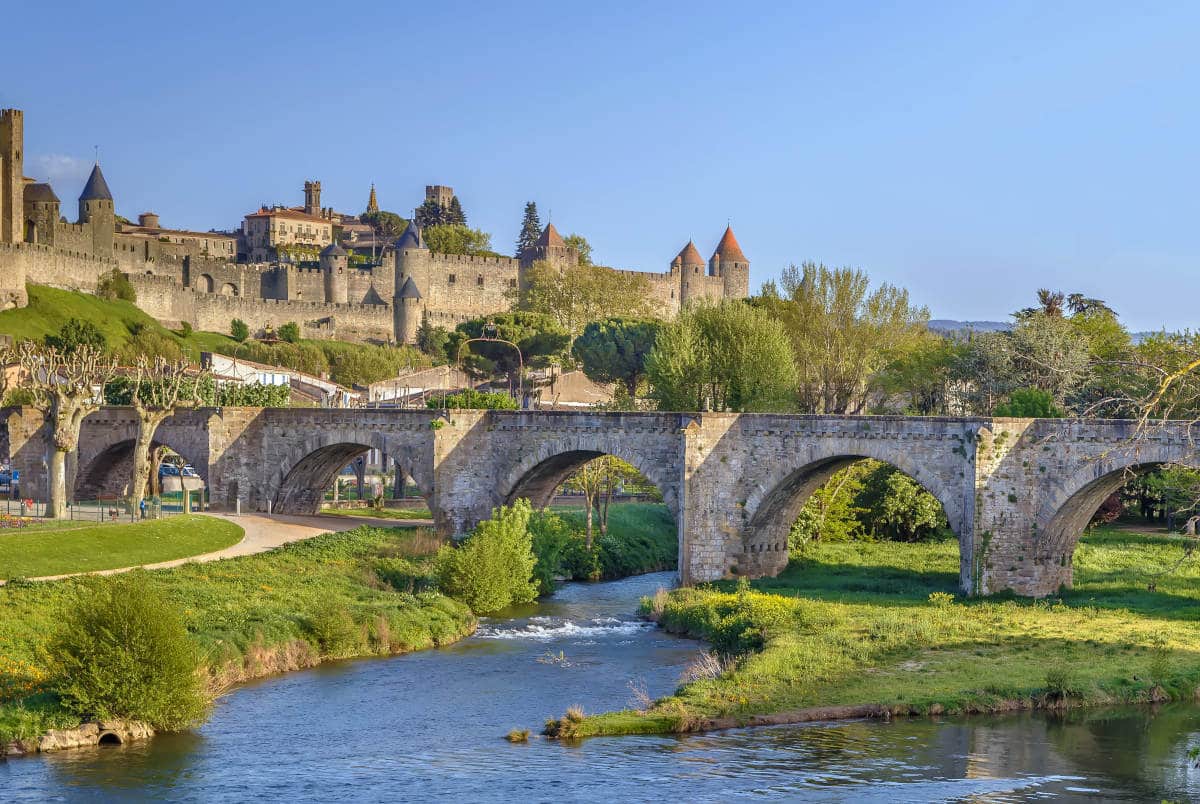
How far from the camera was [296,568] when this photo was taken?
4616 cm

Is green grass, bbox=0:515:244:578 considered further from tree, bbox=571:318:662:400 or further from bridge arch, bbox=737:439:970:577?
tree, bbox=571:318:662:400

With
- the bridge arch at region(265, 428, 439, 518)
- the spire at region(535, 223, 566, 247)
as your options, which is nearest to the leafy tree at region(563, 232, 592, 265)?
the spire at region(535, 223, 566, 247)

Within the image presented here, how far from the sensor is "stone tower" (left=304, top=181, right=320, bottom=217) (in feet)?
644

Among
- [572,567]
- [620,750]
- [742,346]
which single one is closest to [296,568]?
[572,567]

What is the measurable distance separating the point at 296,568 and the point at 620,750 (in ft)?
67.0

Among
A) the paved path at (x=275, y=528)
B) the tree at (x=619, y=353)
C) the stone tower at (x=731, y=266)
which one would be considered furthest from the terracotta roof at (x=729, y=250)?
the paved path at (x=275, y=528)

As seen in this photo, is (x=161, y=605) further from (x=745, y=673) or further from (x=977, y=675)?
(x=977, y=675)

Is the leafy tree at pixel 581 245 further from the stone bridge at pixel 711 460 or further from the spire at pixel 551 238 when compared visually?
the stone bridge at pixel 711 460

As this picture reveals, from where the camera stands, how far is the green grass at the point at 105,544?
41.8m

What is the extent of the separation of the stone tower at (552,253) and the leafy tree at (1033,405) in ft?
316

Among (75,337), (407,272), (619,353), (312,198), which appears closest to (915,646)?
(619,353)

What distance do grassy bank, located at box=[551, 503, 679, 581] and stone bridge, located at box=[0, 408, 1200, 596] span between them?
132 inches

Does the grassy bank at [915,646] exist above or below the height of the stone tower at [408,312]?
below

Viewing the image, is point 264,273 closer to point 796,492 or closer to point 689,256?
point 689,256
